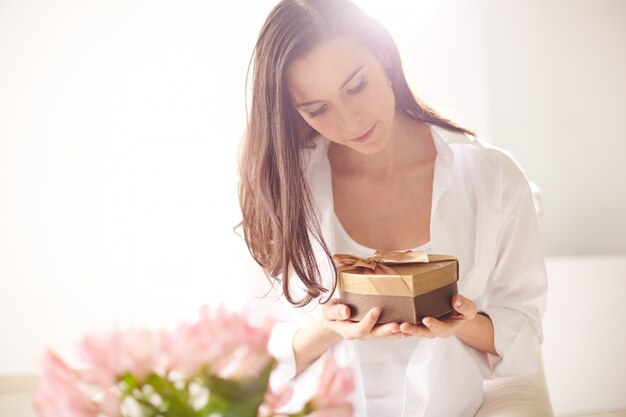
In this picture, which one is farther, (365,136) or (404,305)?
(365,136)

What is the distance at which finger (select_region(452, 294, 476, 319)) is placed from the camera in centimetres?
115

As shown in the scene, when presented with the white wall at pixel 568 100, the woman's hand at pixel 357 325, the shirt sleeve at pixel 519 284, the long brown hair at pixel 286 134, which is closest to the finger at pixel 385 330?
the woman's hand at pixel 357 325

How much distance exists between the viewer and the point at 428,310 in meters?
1.09

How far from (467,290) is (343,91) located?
0.51 meters

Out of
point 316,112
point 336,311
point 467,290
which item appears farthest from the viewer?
point 467,290

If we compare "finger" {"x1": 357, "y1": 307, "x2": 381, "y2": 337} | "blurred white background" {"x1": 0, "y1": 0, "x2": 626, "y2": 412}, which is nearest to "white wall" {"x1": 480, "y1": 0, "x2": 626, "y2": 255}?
"blurred white background" {"x1": 0, "y1": 0, "x2": 626, "y2": 412}

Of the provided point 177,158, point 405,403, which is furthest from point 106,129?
point 405,403

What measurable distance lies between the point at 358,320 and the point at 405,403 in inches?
12.7

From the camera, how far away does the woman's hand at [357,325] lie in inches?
43.1

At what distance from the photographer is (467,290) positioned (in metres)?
1.41

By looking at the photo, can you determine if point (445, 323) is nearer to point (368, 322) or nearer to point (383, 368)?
point (368, 322)

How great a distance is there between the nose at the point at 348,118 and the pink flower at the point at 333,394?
0.67 metres

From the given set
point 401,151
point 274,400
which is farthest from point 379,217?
point 274,400

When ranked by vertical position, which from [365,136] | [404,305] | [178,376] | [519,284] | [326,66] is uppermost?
[326,66]
